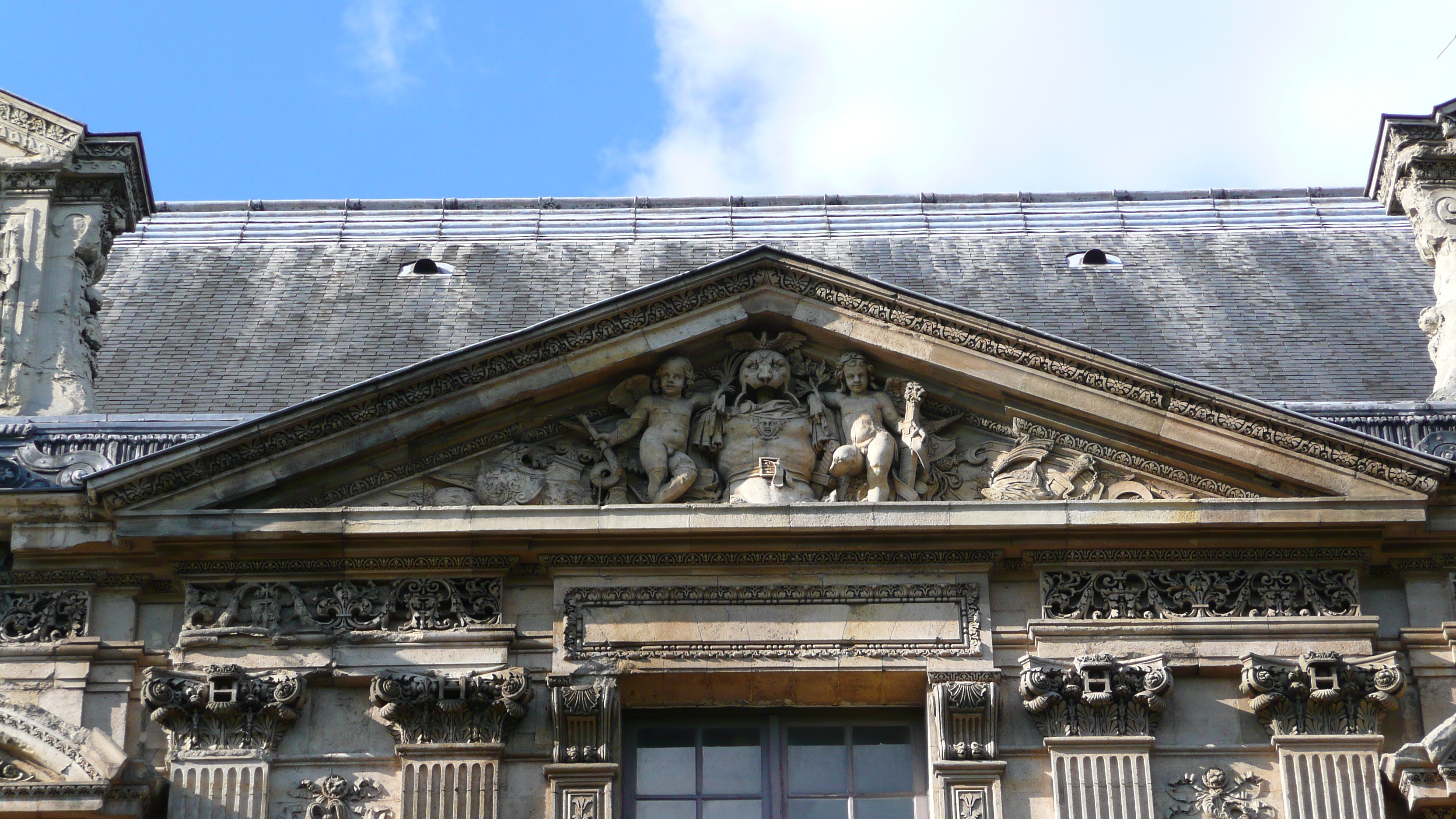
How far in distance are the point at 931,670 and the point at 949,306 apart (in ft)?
7.81

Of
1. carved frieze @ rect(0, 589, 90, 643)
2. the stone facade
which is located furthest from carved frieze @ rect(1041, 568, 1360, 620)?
carved frieze @ rect(0, 589, 90, 643)

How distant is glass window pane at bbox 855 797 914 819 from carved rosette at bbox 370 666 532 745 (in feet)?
6.75

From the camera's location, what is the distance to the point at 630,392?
49.0ft

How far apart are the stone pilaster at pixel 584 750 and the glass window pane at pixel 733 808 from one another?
0.62m

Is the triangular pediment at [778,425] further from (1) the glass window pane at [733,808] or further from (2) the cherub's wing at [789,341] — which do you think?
(1) the glass window pane at [733,808]

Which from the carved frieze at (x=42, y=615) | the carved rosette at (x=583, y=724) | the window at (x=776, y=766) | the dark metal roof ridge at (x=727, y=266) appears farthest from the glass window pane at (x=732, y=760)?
the carved frieze at (x=42, y=615)

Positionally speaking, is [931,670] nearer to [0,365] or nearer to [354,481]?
[354,481]

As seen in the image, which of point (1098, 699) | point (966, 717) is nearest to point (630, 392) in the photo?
point (966, 717)

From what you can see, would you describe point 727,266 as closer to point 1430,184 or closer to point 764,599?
point 764,599

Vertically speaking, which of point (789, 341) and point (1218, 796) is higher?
point (789, 341)

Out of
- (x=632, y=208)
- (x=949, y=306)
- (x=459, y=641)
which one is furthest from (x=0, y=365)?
(x=632, y=208)

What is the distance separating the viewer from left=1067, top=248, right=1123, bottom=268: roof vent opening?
20.2m

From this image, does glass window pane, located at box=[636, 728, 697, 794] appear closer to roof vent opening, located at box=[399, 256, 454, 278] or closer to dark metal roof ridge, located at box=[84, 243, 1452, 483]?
dark metal roof ridge, located at box=[84, 243, 1452, 483]

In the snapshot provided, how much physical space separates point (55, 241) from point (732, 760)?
6065 mm
